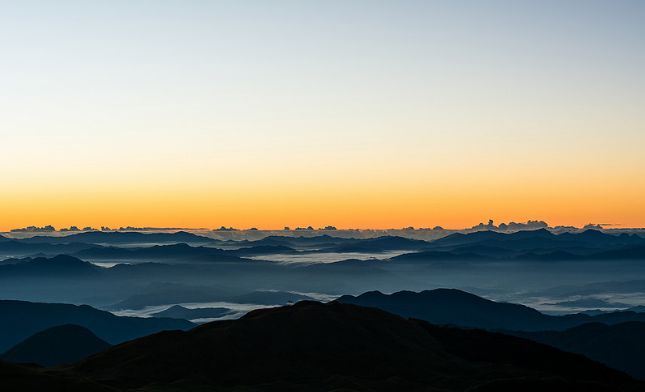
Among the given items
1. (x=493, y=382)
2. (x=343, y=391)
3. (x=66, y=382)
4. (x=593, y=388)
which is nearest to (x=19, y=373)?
(x=66, y=382)

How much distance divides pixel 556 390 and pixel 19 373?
114049mm

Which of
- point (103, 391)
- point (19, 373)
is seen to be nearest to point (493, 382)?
Result: point (103, 391)

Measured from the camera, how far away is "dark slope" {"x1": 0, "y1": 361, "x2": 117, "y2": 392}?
152613mm

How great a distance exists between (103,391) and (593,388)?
368 feet

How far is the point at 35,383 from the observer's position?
15575 centimetres

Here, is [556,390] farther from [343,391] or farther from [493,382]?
[343,391]

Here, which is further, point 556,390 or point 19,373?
point 556,390

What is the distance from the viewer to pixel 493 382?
617 feet

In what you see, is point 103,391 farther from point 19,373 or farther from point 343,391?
point 343,391

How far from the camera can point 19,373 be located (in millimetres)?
160375

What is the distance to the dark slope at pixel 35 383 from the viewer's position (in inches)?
6008

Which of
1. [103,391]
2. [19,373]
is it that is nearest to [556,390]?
[103,391]

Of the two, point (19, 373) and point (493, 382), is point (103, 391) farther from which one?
point (493, 382)

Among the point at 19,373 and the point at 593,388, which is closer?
the point at 19,373
